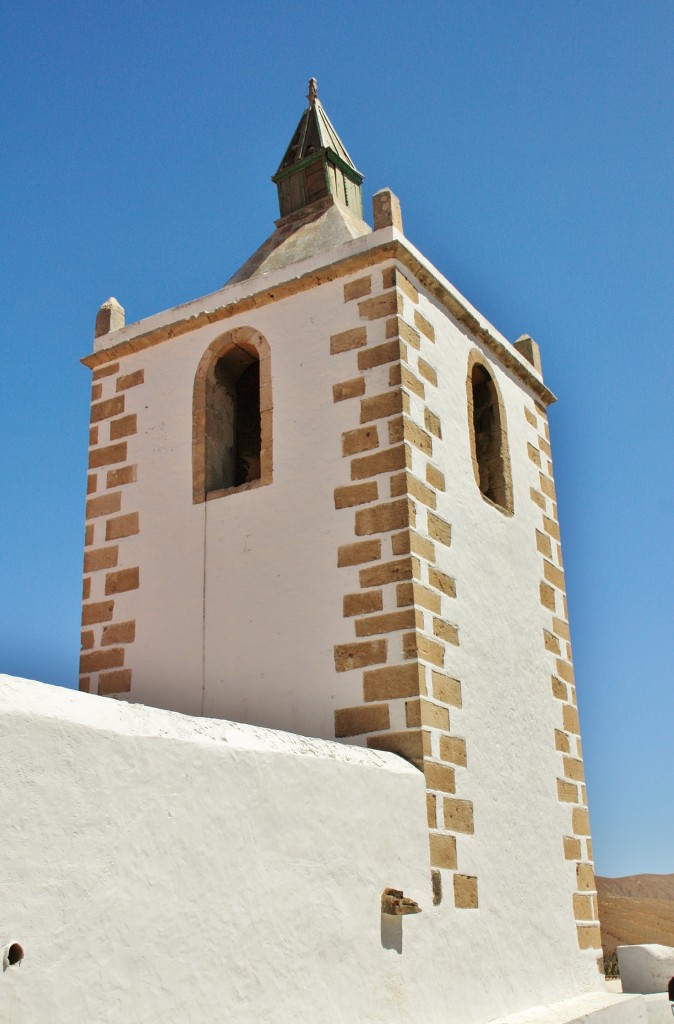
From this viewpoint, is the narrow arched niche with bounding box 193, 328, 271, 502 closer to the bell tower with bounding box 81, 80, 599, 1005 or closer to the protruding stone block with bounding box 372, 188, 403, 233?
the bell tower with bounding box 81, 80, 599, 1005

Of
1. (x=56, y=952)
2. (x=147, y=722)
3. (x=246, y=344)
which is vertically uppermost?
(x=246, y=344)

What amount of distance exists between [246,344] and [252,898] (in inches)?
177

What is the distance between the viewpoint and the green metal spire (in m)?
9.86

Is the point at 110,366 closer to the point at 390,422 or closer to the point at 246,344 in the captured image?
the point at 246,344

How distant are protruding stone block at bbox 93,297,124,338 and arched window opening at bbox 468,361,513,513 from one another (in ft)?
9.36

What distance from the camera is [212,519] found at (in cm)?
780

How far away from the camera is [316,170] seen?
9.95m

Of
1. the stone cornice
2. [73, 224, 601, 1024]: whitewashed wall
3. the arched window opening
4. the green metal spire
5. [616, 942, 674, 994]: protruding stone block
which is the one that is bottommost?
[616, 942, 674, 994]: protruding stone block

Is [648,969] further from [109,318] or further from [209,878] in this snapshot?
[109,318]

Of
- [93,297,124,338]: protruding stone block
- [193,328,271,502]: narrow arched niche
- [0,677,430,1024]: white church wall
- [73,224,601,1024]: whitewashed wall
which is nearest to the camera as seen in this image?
[0,677,430,1024]: white church wall

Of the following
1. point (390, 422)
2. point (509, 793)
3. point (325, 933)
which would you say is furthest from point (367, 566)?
point (325, 933)

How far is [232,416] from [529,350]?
2867mm

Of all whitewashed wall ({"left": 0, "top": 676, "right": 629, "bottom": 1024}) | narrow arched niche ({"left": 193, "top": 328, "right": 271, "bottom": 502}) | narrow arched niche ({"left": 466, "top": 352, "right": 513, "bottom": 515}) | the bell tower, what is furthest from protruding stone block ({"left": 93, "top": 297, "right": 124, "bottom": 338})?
whitewashed wall ({"left": 0, "top": 676, "right": 629, "bottom": 1024})

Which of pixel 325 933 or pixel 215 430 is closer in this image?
pixel 325 933
